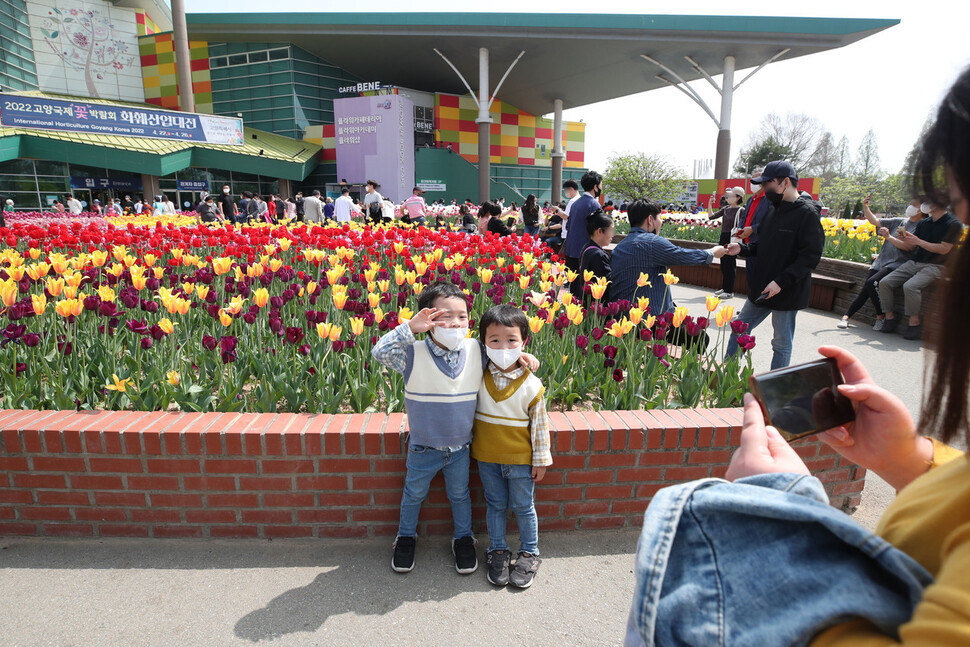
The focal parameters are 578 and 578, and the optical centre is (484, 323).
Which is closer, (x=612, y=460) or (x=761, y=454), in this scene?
(x=761, y=454)

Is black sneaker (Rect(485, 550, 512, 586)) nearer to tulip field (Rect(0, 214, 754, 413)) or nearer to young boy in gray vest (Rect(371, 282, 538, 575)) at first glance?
young boy in gray vest (Rect(371, 282, 538, 575))

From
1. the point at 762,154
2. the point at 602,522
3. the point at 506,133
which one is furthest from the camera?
the point at 762,154

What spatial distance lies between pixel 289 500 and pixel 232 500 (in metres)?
0.24

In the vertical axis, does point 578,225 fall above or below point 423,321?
above

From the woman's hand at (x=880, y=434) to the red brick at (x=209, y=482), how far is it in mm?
2223

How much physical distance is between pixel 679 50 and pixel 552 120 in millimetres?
15321

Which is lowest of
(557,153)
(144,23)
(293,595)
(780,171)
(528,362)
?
(293,595)

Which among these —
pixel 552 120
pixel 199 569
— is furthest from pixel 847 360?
pixel 552 120

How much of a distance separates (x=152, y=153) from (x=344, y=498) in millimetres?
28805

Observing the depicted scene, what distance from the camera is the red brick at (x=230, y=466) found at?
2408 millimetres

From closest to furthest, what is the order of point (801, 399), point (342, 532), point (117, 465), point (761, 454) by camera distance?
point (761, 454) → point (801, 399) → point (117, 465) → point (342, 532)

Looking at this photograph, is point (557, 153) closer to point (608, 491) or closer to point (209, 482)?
point (608, 491)

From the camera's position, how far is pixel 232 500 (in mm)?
2463

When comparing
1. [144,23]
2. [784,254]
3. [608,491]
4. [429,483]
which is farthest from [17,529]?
[144,23]
